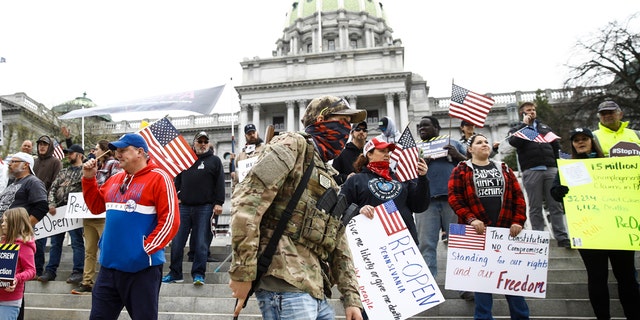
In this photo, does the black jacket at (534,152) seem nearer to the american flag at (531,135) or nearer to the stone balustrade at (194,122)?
the american flag at (531,135)

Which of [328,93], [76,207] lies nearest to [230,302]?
[76,207]

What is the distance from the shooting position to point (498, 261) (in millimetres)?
4406

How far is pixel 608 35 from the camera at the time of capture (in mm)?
21266

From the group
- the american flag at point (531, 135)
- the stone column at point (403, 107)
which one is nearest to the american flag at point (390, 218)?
the american flag at point (531, 135)

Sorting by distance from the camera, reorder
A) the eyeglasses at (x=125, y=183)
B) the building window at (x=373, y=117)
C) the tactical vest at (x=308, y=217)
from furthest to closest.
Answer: the building window at (x=373, y=117) → the eyeglasses at (x=125, y=183) → the tactical vest at (x=308, y=217)

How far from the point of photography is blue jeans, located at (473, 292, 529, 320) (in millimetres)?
4195

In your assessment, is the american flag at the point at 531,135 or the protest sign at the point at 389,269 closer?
the protest sign at the point at 389,269

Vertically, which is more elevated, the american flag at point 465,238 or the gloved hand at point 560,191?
the gloved hand at point 560,191

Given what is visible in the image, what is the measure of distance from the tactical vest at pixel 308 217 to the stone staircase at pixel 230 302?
2719 millimetres

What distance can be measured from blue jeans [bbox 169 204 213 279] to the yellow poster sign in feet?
14.4

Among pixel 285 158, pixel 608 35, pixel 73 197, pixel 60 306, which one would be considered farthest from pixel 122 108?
pixel 608 35

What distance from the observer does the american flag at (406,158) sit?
5516 millimetres

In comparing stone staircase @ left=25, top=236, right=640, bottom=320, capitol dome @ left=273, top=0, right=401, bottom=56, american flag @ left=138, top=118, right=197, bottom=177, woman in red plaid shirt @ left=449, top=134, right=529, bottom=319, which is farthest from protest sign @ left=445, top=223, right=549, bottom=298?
capitol dome @ left=273, top=0, right=401, bottom=56

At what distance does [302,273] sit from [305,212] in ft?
1.01
